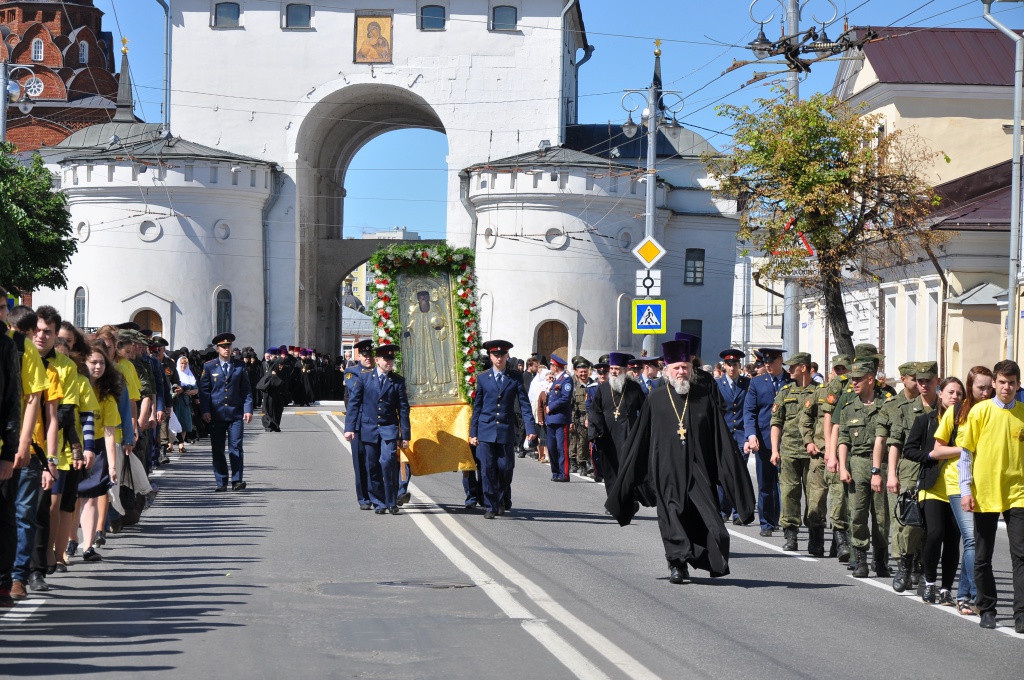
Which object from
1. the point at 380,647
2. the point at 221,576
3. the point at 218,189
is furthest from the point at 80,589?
the point at 218,189

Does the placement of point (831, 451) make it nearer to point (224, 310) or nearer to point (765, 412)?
point (765, 412)

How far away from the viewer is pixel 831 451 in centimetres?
1333

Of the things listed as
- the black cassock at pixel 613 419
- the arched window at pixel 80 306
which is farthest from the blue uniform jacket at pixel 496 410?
the arched window at pixel 80 306

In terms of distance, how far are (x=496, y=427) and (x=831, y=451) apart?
186 inches

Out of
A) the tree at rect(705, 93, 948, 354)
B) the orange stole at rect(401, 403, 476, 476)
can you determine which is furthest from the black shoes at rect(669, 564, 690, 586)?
the tree at rect(705, 93, 948, 354)

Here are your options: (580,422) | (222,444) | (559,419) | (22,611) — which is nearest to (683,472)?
(22,611)

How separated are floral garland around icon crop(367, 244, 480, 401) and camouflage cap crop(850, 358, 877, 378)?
6800 mm

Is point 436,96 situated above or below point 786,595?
above

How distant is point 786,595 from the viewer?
1113 centimetres

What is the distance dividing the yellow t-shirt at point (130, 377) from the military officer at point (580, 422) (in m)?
12.2

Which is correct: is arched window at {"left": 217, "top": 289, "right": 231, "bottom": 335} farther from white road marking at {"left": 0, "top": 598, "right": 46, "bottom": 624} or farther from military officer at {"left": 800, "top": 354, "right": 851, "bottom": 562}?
white road marking at {"left": 0, "top": 598, "right": 46, "bottom": 624}

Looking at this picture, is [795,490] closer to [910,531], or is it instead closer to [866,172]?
[910,531]

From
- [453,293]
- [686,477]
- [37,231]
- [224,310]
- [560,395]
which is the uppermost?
[37,231]

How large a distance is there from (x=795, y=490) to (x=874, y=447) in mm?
2284
